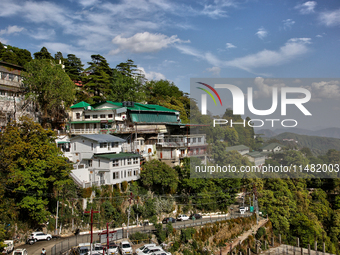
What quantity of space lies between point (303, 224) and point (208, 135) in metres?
18.5

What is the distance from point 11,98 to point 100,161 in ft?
57.2

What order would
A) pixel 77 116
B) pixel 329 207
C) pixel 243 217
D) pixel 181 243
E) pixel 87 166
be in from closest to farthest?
pixel 181 243
pixel 87 166
pixel 243 217
pixel 77 116
pixel 329 207

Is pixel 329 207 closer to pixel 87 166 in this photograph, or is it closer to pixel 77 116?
pixel 87 166

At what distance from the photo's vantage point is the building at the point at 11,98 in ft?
117

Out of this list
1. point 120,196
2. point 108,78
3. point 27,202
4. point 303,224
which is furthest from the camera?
point 108,78

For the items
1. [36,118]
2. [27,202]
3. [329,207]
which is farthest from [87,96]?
[329,207]

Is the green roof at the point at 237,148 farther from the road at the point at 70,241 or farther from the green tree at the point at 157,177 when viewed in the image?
the road at the point at 70,241

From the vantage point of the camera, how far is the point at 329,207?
45906mm

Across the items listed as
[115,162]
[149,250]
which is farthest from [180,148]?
[149,250]

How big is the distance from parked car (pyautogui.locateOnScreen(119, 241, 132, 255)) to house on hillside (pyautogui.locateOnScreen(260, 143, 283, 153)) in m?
28.7

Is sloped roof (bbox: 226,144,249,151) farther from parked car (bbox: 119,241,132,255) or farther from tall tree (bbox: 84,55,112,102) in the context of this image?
tall tree (bbox: 84,55,112,102)

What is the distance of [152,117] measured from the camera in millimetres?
43594

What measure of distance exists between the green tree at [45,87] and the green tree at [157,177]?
16.6 meters

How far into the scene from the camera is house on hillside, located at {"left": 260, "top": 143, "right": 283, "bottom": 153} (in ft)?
141
